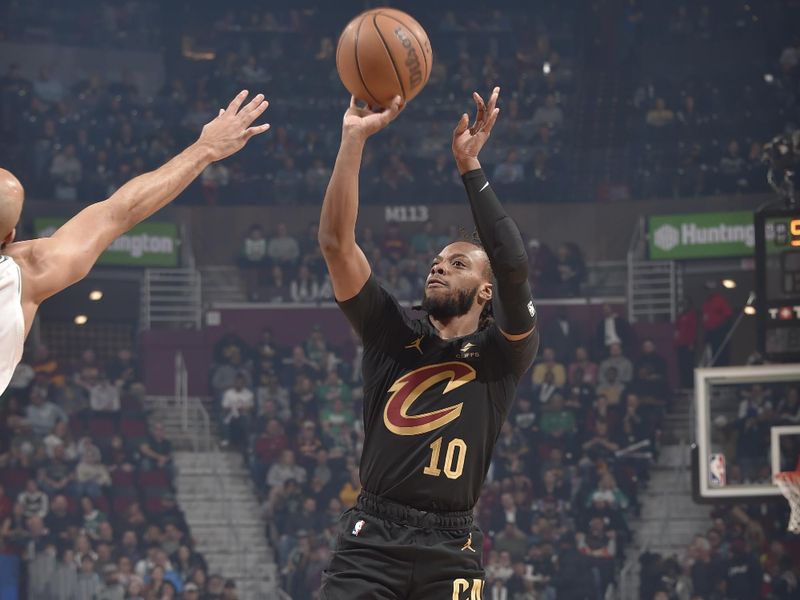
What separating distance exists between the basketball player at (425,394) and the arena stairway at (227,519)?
983cm

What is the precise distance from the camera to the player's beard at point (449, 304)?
429cm

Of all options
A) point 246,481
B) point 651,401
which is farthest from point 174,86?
point 651,401

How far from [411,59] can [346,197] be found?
25.9 inches

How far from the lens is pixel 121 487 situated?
14.1m

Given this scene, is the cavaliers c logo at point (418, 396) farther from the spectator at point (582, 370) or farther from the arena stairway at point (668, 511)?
the spectator at point (582, 370)

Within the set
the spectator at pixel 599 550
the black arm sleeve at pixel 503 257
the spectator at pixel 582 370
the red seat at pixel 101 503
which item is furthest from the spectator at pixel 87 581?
the black arm sleeve at pixel 503 257

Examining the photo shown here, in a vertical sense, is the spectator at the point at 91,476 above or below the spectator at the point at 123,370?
below

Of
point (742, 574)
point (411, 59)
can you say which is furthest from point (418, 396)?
point (742, 574)

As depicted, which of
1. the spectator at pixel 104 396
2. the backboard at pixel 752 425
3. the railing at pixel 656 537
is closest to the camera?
the backboard at pixel 752 425

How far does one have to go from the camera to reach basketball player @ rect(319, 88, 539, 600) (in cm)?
392

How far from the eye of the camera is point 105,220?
3500 mm

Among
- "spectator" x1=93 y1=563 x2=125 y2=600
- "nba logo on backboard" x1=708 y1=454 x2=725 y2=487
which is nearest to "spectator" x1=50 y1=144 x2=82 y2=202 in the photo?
"spectator" x1=93 y1=563 x2=125 y2=600

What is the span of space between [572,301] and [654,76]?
13.0 feet

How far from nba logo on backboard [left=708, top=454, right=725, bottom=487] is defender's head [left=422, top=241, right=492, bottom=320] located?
7.09 metres
